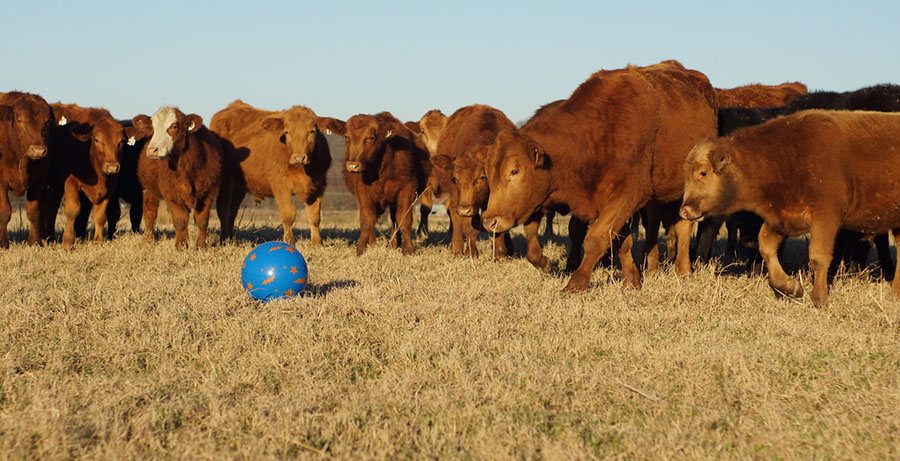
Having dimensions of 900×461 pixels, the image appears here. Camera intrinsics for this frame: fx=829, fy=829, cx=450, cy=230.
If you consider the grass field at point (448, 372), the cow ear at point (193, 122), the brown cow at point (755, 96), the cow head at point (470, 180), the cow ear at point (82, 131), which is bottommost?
the grass field at point (448, 372)

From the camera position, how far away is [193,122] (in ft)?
40.1

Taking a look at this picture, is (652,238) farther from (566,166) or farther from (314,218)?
(314,218)

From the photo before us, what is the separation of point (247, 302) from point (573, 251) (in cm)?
422

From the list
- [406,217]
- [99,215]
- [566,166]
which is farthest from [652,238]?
[99,215]

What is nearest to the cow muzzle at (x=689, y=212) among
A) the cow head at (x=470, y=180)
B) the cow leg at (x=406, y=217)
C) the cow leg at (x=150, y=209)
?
the cow head at (x=470, y=180)

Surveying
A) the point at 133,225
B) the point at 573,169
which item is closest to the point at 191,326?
the point at 573,169

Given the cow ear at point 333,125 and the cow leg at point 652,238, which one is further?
the cow ear at point 333,125

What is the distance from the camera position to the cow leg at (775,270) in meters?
7.48

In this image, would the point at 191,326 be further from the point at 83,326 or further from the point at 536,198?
the point at 536,198

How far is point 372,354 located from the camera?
551cm

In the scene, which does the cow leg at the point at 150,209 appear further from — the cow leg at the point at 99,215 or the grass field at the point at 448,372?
the grass field at the point at 448,372

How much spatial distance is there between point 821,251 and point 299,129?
27.0 ft

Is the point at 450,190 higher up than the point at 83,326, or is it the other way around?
the point at 450,190

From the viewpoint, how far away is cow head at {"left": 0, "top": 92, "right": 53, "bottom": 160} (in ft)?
37.2
